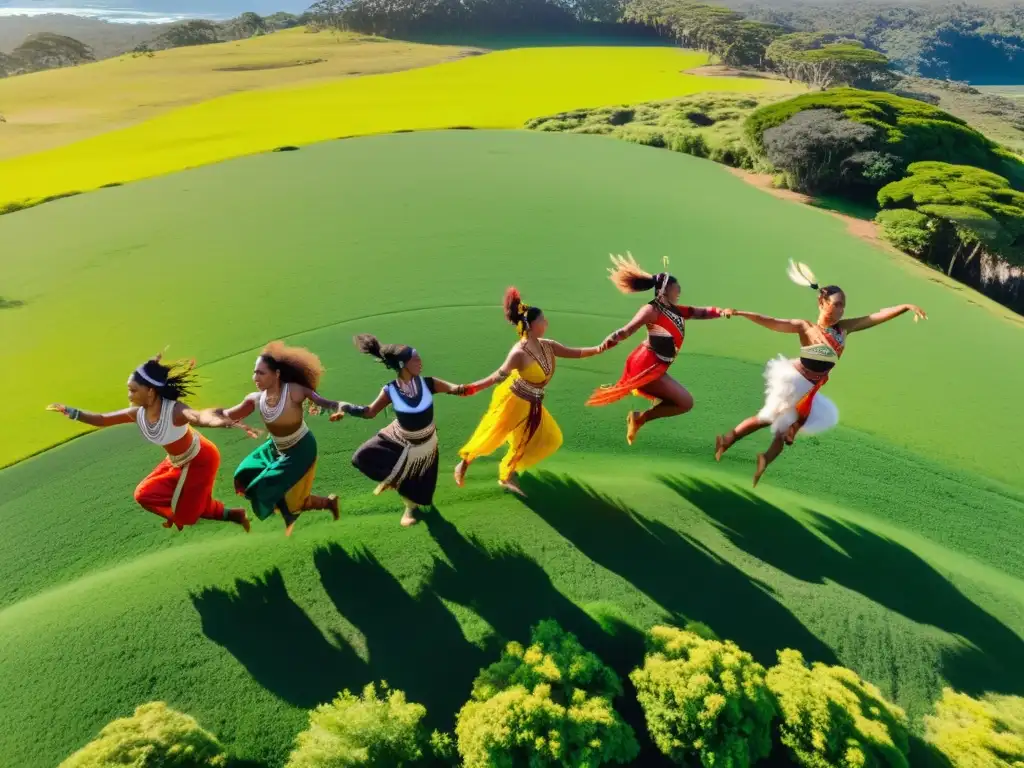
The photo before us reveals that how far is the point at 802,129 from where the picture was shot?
16578 millimetres

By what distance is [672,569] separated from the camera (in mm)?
4934

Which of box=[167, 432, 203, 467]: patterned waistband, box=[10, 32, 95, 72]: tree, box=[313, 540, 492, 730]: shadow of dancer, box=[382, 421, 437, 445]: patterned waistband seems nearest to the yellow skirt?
box=[382, 421, 437, 445]: patterned waistband

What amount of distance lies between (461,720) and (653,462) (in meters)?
3.64

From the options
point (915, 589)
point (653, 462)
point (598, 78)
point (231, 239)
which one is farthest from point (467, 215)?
point (598, 78)

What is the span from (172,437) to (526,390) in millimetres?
2958

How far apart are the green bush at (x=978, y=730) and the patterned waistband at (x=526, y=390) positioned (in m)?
3.79

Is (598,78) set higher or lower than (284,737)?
higher

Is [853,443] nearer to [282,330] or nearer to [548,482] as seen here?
[548,482]

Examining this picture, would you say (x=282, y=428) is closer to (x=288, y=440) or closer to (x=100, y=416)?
(x=288, y=440)

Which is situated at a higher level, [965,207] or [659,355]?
[659,355]

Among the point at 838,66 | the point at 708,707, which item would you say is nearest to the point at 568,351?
the point at 708,707

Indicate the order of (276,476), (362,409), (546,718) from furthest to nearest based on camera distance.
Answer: (276,476) < (362,409) < (546,718)

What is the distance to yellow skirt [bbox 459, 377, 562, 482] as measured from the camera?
5.30m

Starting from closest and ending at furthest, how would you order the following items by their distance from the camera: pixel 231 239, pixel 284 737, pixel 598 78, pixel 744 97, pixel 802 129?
pixel 284 737 < pixel 231 239 < pixel 802 129 < pixel 744 97 < pixel 598 78
